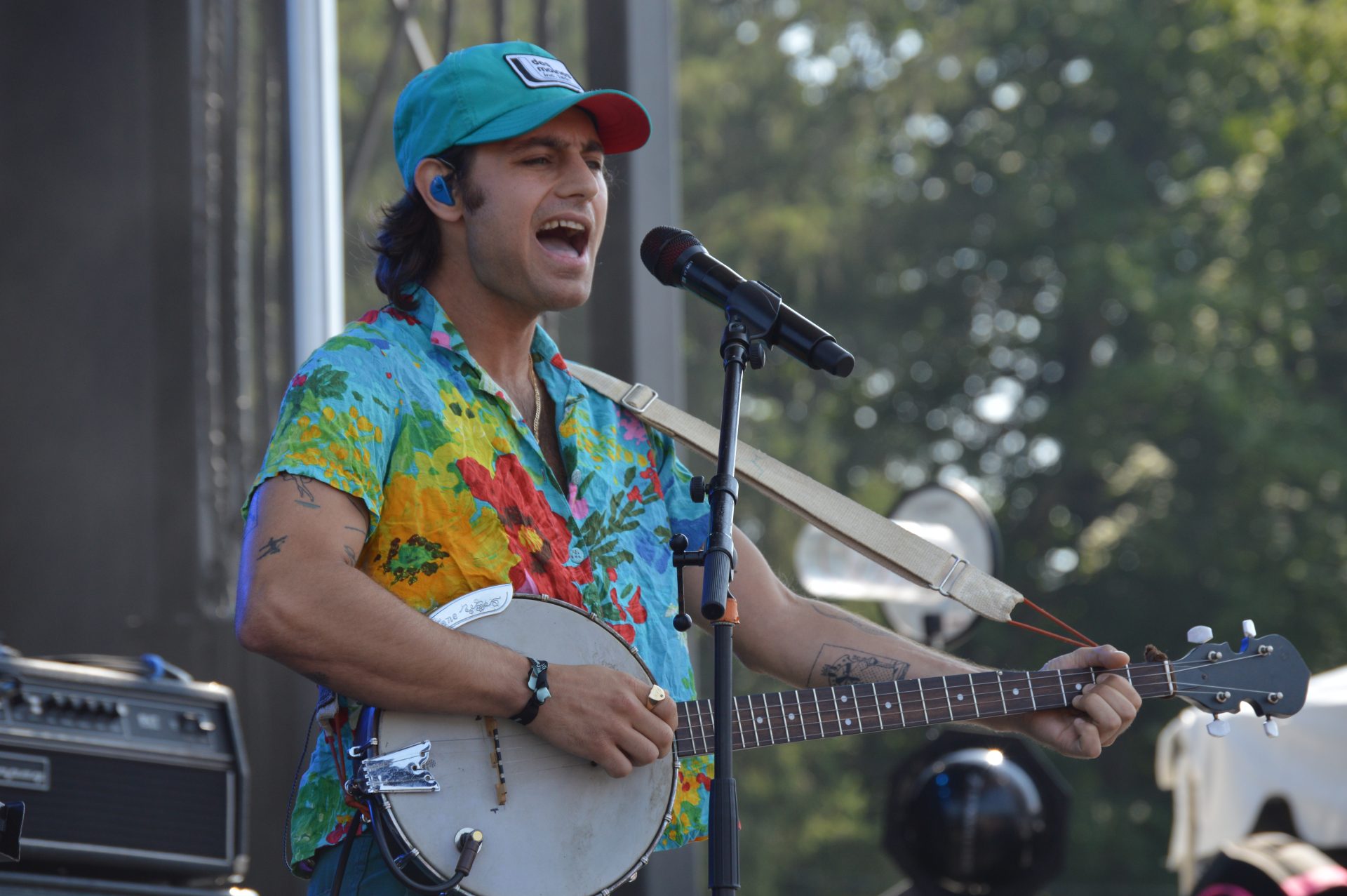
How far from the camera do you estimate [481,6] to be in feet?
45.3

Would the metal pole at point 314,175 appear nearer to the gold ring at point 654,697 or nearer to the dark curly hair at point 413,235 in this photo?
the dark curly hair at point 413,235

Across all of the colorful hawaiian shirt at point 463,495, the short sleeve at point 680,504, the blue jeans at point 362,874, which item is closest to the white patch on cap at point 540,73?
the colorful hawaiian shirt at point 463,495

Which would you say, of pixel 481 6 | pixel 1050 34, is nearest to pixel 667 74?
pixel 481 6

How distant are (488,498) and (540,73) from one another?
793 mm

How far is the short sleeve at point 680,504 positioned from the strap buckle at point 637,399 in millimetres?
64

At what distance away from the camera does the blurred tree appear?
17484mm

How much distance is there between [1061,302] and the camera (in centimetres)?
1945

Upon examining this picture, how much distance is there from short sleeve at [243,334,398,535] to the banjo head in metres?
0.29

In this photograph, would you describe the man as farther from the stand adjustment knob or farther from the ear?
the stand adjustment knob

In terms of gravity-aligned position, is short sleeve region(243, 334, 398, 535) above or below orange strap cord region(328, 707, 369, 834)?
above

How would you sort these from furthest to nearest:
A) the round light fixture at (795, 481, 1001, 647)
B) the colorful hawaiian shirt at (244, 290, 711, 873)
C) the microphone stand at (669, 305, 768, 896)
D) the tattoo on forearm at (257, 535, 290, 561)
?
the round light fixture at (795, 481, 1001, 647) → the colorful hawaiian shirt at (244, 290, 711, 873) → the tattoo on forearm at (257, 535, 290, 561) → the microphone stand at (669, 305, 768, 896)

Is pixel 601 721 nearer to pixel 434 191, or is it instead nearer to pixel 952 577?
pixel 952 577

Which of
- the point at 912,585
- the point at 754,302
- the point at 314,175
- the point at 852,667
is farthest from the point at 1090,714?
the point at 314,175

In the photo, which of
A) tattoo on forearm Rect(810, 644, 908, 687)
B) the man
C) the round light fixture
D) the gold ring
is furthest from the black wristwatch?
the round light fixture
